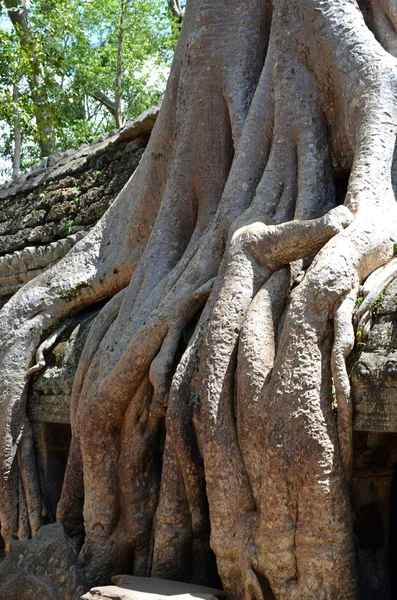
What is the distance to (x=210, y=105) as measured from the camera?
16.4 ft

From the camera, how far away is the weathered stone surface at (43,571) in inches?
156

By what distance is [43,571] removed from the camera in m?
4.07

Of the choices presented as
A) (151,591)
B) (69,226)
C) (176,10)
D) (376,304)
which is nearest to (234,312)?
(376,304)

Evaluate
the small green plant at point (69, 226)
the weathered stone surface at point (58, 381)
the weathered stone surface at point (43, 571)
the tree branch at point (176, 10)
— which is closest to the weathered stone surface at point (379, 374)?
the weathered stone surface at point (43, 571)

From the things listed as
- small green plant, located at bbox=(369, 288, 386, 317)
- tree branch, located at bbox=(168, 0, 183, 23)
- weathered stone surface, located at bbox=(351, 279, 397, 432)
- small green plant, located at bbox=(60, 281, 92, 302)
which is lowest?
weathered stone surface, located at bbox=(351, 279, 397, 432)

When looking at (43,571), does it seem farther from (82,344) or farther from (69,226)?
(69,226)

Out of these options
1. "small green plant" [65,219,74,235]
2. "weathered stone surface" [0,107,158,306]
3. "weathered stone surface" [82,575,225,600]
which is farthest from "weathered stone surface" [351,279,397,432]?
"small green plant" [65,219,74,235]

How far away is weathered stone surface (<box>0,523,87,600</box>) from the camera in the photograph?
13.0ft

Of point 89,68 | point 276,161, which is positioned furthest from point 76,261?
point 89,68

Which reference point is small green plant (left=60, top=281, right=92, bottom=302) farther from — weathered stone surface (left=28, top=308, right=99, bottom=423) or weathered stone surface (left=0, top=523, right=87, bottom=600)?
weathered stone surface (left=0, top=523, right=87, bottom=600)

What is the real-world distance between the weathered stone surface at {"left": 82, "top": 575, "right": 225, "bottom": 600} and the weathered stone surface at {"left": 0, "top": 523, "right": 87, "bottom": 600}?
0.32 m

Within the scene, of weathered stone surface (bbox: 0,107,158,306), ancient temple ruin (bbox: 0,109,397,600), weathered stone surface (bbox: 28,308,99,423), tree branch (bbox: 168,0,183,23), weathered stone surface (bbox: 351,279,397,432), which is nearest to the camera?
weathered stone surface (bbox: 351,279,397,432)

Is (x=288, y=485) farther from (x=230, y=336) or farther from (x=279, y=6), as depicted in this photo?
(x=279, y=6)

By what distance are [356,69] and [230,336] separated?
5.02 feet
